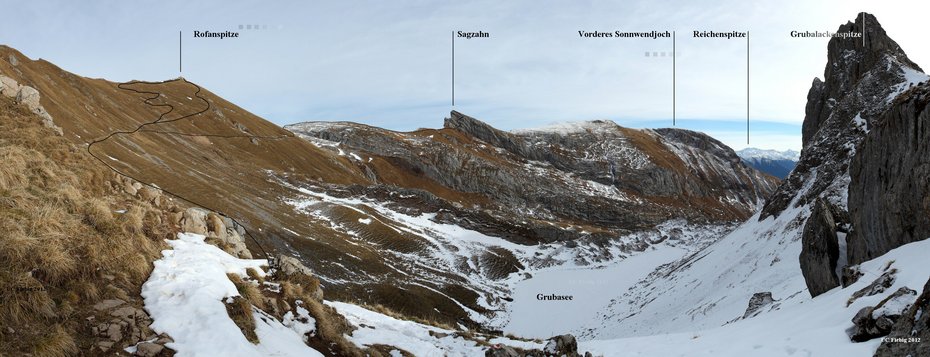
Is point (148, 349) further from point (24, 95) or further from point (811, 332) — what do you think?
point (24, 95)

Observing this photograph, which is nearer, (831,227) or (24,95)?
(24,95)

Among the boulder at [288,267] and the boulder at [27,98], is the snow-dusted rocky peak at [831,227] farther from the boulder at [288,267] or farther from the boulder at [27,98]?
the boulder at [27,98]

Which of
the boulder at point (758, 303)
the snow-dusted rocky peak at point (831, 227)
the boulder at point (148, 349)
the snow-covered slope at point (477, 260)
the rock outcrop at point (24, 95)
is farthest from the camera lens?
the snow-covered slope at point (477, 260)

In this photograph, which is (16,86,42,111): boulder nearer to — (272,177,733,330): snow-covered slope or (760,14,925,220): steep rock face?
(272,177,733,330): snow-covered slope

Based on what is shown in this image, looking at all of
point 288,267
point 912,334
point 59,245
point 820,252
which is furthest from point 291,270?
point 820,252

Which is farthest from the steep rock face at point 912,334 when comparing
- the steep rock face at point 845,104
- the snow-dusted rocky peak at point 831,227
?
the steep rock face at point 845,104

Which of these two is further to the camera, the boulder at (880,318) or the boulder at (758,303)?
the boulder at (758,303)

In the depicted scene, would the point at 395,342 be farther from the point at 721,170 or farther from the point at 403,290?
the point at 721,170
